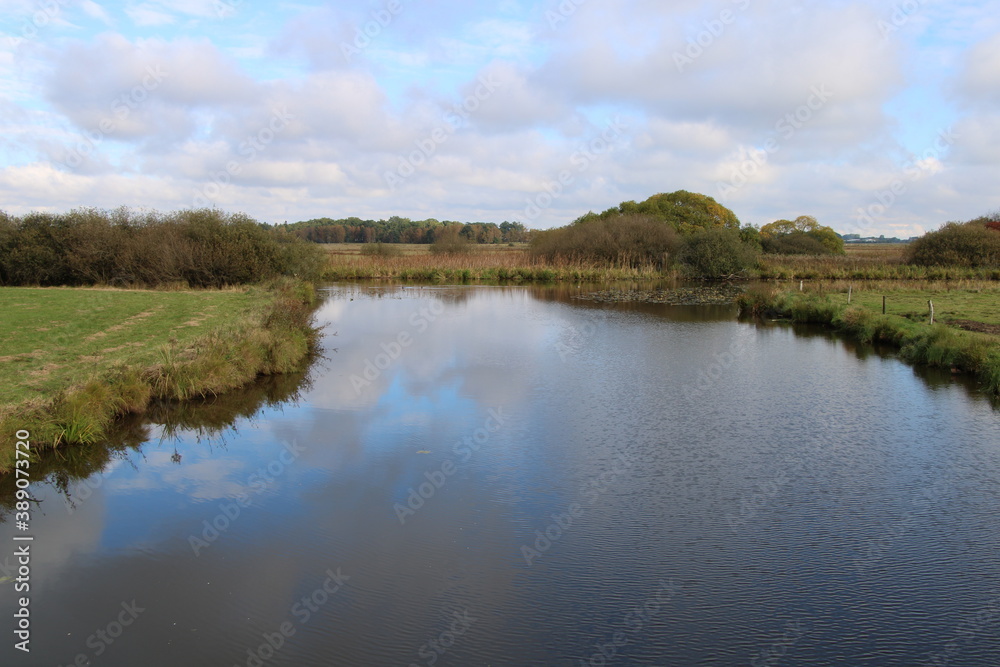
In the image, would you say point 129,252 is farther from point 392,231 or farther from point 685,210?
point 392,231

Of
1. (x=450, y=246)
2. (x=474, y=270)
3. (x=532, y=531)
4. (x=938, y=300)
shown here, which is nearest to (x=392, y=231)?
(x=450, y=246)

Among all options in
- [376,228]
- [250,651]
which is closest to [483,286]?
[250,651]

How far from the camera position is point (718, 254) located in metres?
40.6

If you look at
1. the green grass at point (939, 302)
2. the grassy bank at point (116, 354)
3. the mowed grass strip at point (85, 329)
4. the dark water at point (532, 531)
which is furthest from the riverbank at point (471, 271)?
the dark water at point (532, 531)

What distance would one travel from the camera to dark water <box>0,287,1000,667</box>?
4555mm

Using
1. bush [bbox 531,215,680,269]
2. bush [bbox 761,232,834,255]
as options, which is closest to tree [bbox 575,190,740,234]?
bush [bbox 761,232,834,255]

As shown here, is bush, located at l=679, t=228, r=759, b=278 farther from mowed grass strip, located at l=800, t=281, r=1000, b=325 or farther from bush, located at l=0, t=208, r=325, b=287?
bush, located at l=0, t=208, r=325, b=287

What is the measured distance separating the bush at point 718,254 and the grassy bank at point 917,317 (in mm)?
10162

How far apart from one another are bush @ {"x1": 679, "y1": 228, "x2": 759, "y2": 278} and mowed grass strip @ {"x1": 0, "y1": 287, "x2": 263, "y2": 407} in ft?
92.0

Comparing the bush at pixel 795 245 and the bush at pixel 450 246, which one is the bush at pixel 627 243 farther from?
the bush at pixel 795 245

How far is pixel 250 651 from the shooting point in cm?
445

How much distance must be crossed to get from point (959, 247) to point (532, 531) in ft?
135

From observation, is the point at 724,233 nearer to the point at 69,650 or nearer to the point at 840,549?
the point at 840,549

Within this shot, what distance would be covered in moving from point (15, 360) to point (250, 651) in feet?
25.9
